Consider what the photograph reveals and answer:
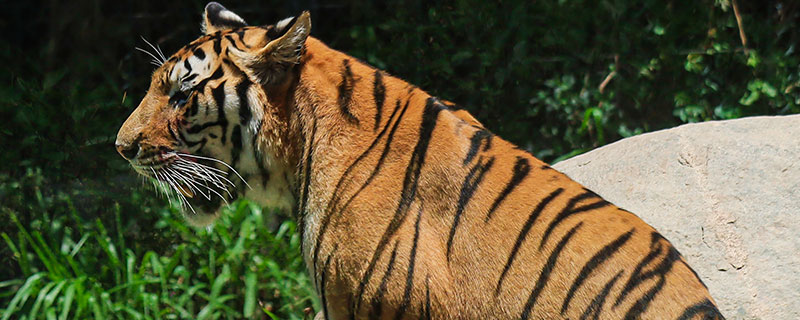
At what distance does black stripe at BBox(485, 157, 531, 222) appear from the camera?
2627mm

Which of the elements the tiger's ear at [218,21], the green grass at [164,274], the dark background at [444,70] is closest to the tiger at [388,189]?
the tiger's ear at [218,21]

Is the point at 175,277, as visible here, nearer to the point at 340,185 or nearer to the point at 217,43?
the point at 217,43

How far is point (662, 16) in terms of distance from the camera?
19.9ft

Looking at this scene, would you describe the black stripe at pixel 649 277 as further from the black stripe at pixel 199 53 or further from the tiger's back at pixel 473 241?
the black stripe at pixel 199 53

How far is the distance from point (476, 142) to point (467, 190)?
0.56 feet

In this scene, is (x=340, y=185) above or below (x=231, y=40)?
below

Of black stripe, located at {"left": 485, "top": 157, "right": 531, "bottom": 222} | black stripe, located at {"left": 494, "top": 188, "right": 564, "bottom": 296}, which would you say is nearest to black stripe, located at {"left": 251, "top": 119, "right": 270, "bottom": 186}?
black stripe, located at {"left": 485, "top": 157, "right": 531, "bottom": 222}

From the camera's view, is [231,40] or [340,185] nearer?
[340,185]

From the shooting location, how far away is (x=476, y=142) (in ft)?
9.00

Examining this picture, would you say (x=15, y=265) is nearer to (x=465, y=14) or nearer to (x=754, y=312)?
(x=465, y=14)

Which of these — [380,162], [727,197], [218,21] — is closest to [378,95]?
[380,162]

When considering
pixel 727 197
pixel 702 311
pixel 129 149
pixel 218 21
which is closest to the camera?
pixel 702 311

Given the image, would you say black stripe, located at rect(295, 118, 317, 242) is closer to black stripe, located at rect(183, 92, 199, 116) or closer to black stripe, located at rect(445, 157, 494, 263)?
black stripe, located at rect(183, 92, 199, 116)

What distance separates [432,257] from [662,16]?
403 cm
